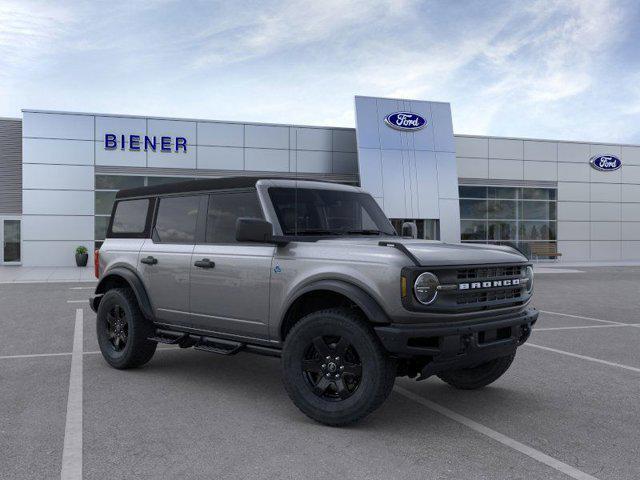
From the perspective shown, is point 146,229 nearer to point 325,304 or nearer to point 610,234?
point 325,304

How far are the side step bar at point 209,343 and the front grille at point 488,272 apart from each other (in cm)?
167

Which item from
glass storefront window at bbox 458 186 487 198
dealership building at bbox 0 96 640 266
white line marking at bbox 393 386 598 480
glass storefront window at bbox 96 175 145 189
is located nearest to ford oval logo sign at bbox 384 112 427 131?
dealership building at bbox 0 96 640 266

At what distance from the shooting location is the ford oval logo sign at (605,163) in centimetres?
3400

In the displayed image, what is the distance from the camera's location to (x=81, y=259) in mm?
25797

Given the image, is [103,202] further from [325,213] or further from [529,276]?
[529,276]

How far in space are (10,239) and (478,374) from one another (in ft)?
88.9

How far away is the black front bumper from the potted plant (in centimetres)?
2406

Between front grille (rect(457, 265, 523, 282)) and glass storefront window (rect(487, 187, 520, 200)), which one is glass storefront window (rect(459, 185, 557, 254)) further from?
front grille (rect(457, 265, 523, 282))

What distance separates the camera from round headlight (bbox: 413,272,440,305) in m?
4.23

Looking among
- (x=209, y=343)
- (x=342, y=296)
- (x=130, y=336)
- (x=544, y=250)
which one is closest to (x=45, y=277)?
(x=130, y=336)

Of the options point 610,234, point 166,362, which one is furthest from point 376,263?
point 610,234

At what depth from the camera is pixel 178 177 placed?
27656 millimetres

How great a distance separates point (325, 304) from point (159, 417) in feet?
5.25

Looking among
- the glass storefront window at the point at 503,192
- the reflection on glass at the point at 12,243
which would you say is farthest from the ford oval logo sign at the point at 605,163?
the reflection on glass at the point at 12,243
